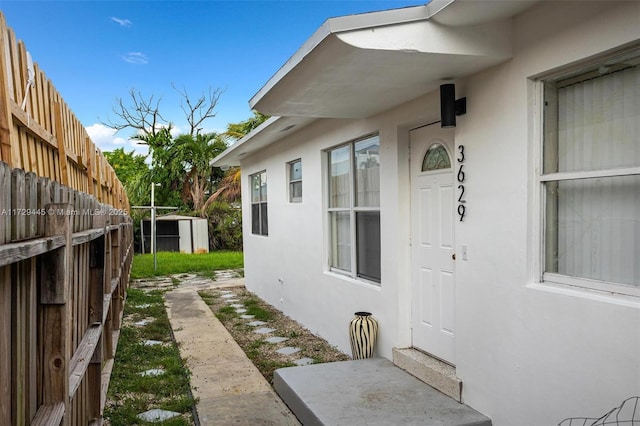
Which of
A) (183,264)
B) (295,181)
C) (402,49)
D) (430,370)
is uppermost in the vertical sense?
(402,49)

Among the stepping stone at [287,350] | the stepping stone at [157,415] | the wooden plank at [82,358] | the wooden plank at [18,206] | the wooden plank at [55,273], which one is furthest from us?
the stepping stone at [287,350]

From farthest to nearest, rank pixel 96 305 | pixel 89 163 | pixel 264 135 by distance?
pixel 264 135 < pixel 89 163 < pixel 96 305

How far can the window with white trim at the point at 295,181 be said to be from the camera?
775 cm

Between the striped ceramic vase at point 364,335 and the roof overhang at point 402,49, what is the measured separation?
7.51ft

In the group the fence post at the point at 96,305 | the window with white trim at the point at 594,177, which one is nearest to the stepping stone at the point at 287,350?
the fence post at the point at 96,305

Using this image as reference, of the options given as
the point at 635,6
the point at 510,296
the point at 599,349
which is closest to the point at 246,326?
the point at 510,296

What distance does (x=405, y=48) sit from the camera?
10.3ft

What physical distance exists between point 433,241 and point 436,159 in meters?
0.72

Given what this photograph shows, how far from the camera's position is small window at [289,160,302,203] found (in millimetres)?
7748

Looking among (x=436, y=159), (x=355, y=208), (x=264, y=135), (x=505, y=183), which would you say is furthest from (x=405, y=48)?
(x=264, y=135)

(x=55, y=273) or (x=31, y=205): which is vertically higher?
(x=31, y=205)

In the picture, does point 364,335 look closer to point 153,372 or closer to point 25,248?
point 153,372

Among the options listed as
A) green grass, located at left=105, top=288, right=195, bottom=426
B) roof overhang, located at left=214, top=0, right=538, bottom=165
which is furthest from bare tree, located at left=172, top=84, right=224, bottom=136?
roof overhang, located at left=214, top=0, right=538, bottom=165

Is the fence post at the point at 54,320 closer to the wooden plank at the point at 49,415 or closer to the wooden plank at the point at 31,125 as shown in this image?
the wooden plank at the point at 49,415
